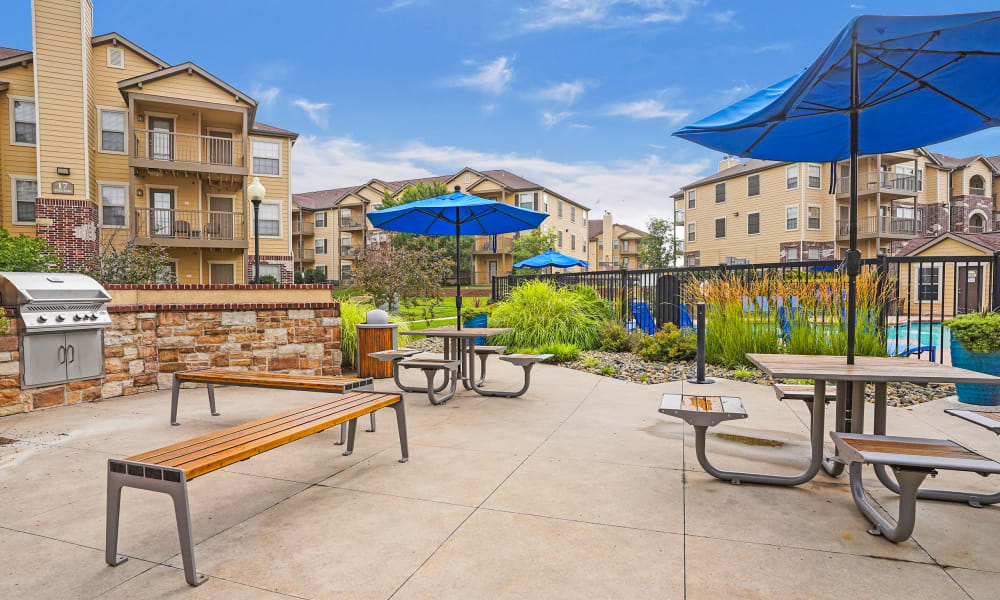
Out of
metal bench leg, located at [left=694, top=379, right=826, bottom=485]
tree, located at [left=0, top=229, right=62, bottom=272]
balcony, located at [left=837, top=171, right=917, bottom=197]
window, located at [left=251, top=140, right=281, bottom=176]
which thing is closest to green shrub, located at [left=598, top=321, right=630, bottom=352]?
metal bench leg, located at [left=694, top=379, right=826, bottom=485]

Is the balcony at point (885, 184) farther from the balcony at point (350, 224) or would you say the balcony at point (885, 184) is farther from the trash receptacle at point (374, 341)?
the balcony at point (350, 224)

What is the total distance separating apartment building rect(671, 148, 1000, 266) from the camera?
27469 millimetres

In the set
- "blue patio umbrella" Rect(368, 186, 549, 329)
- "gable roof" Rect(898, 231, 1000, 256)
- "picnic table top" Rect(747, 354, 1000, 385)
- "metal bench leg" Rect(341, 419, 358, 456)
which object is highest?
"gable roof" Rect(898, 231, 1000, 256)

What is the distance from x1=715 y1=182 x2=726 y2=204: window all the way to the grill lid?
32.2 meters

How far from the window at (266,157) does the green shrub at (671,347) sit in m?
20.0

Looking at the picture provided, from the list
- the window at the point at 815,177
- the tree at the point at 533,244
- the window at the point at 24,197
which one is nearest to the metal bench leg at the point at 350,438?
the window at the point at 24,197

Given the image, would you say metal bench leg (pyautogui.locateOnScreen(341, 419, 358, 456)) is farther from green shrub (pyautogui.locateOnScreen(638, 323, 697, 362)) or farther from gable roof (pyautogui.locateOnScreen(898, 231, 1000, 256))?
gable roof (pyautogui.locateOnScreen(898, 231, 1000, 256))

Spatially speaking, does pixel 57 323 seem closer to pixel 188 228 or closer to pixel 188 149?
Answer: pixel 188 228

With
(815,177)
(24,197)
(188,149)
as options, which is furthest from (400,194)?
(815,177)

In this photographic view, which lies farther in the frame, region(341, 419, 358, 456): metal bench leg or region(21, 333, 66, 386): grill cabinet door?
region(21, 333, 66, 386): grill cabinet door

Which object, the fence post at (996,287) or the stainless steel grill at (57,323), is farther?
the fence post at (996,287)

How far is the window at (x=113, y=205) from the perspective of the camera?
18.2m

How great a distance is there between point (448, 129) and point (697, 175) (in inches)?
801

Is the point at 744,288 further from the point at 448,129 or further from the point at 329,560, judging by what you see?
the point at 448,129
